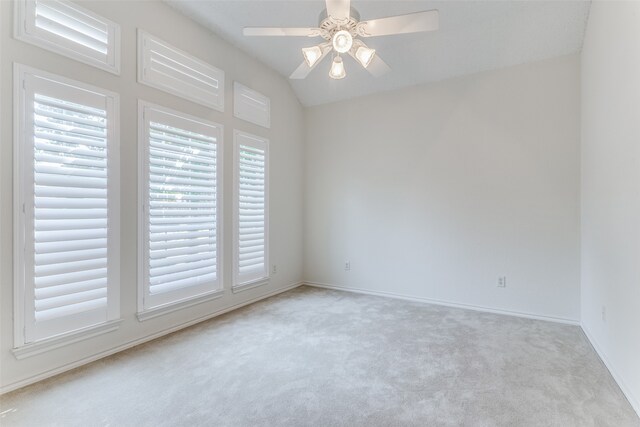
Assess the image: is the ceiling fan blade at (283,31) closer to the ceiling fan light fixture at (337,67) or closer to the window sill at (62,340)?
the ceiling fan light fixture at (337,67)

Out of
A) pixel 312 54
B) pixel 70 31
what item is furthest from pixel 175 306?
pixel 312 54

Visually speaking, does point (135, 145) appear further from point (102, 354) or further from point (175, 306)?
point (102, 354)

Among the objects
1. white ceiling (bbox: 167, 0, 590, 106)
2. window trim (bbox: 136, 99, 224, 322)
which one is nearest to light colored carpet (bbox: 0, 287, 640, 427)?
window trim (bbox: 136, 99, 224, 322)

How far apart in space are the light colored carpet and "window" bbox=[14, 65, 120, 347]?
489 millimetres

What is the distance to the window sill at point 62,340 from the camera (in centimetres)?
215

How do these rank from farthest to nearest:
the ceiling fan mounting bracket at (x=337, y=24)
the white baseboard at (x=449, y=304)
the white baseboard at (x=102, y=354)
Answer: the white baseboard at (x=449, y=304), the white baseboard at (x=102, y=354), the ceiling fan mounting bracket at (x=337, y=24)

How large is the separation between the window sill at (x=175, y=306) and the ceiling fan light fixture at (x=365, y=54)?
9.06 ft

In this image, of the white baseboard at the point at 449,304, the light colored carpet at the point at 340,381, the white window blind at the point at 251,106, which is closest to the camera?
the light colored carpet at the point at 340,381

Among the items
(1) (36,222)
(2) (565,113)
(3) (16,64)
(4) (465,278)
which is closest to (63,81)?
(3) (16,64)

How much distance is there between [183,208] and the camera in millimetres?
3182

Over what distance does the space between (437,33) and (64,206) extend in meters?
3.85

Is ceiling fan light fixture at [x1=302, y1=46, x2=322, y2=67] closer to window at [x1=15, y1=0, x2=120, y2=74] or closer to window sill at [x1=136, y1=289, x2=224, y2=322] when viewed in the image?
window at [x1=15, y1=0, x2=120, y2=74]

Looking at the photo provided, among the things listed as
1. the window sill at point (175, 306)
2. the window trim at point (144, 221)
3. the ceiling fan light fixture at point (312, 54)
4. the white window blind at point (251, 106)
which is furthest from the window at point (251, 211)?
the ceiling fan light fixture at point (312, 54)

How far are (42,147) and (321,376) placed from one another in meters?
2.53
